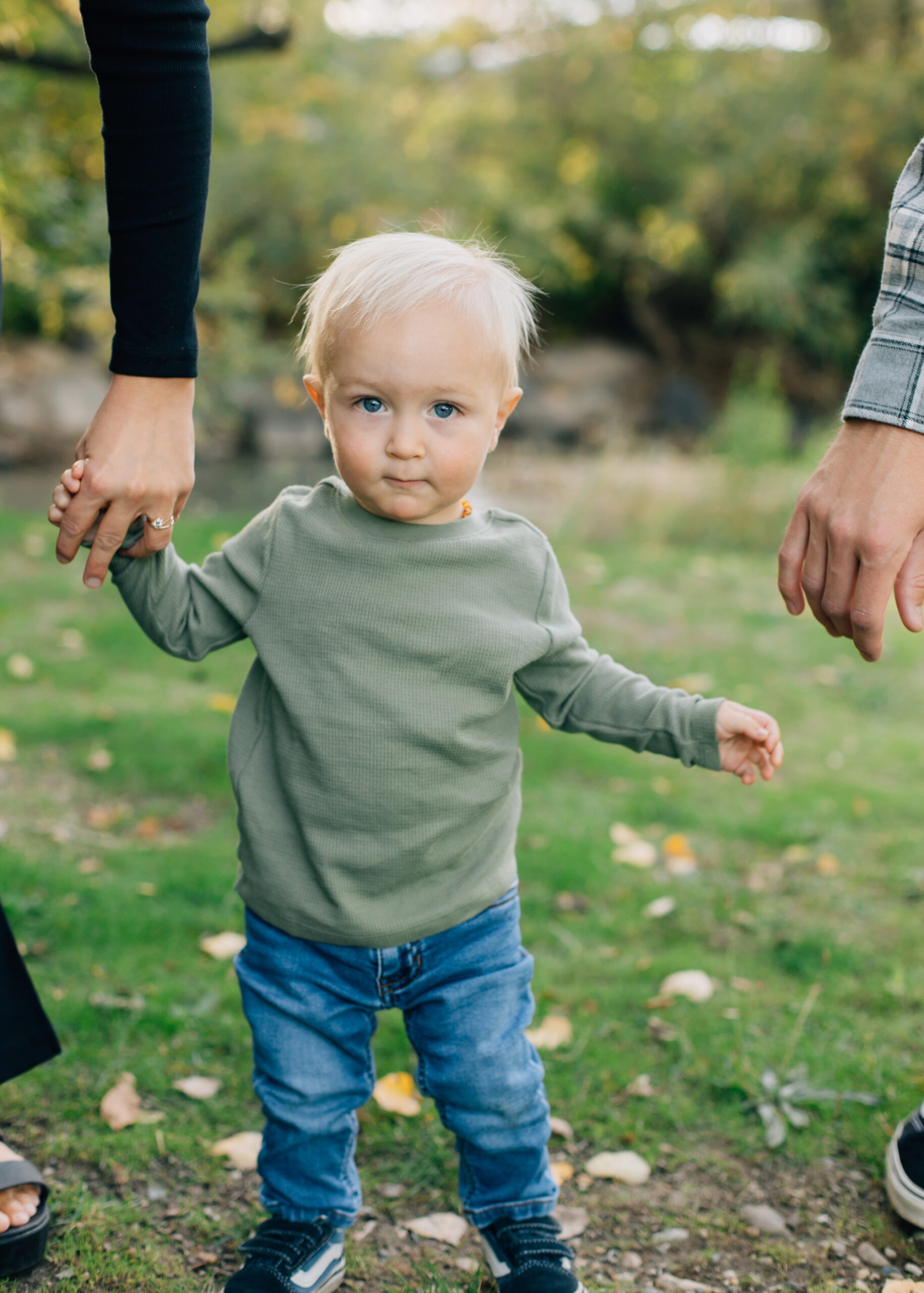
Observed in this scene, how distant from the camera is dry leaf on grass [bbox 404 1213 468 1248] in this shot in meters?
1.83

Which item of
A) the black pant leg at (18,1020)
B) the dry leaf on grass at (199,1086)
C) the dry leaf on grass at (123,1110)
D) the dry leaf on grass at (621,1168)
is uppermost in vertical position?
the black pant leg at (18,1020)

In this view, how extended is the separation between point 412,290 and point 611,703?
0.68 metres

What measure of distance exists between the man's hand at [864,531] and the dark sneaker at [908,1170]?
0.86m

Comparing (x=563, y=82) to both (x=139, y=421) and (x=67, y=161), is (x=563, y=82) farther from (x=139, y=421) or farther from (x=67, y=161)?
(x=139, y=421)

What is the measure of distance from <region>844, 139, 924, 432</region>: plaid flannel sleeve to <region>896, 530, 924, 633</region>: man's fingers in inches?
6.7

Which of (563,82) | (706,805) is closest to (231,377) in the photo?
(706,805)

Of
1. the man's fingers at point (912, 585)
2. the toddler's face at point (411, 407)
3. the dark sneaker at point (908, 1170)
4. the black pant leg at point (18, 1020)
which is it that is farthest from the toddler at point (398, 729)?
the dark sneaker at point (908, 1170)

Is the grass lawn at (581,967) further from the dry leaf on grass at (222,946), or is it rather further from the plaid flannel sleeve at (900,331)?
the plaid flannel sleeve at (900,331)

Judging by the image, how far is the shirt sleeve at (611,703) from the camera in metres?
1.65

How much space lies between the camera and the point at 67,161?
29.0ft

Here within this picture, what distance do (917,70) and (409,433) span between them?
66.4 ft

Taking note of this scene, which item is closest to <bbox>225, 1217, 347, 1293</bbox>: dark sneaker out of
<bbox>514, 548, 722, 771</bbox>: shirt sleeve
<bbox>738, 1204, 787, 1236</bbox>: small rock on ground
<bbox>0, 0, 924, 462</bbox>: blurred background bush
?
<bbox>738, 1204, 787, 1236</bbox>: small rock on ground

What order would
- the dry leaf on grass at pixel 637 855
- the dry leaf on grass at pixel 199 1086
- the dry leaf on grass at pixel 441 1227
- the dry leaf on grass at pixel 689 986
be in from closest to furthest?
the dry leaf on grass at pixel 441 1227 < the dry leaf on grass at pixel 199 1086 < the dry leaf on grass at pixel 689 986 < the dry leaf on grass at pixel 637 855

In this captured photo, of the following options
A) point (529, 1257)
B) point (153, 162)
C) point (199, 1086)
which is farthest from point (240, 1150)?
point (153, 162)
